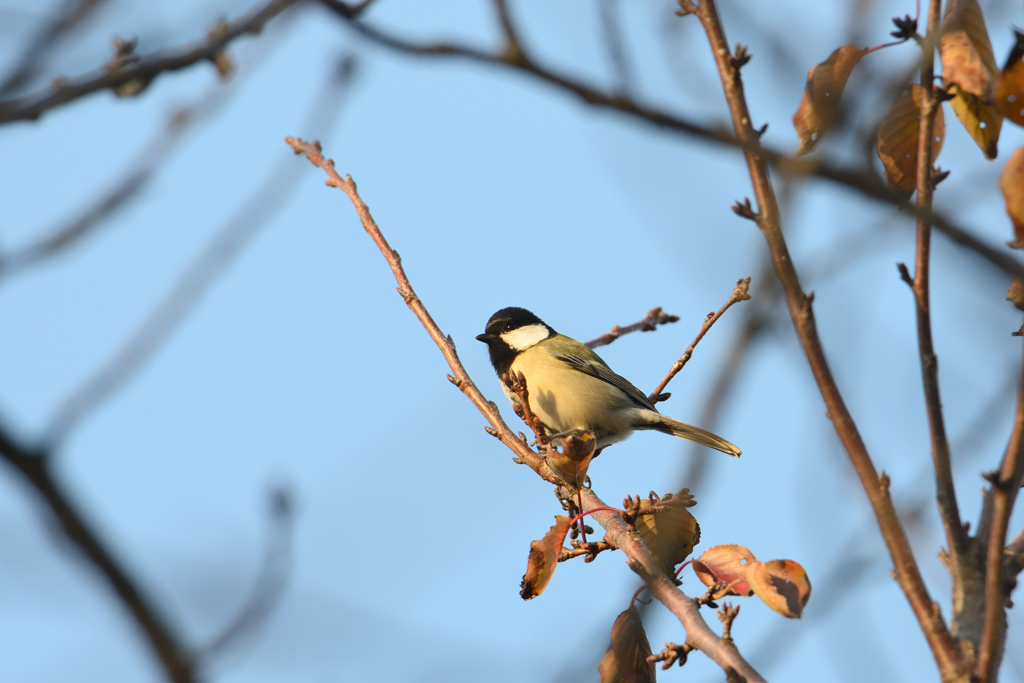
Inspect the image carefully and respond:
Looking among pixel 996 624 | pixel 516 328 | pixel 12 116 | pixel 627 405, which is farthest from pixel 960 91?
pixel 516 328

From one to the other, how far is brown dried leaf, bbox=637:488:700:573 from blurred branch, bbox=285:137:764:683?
0.17 feet

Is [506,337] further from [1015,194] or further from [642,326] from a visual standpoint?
[1015,194]

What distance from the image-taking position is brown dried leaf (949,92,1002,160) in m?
2.10

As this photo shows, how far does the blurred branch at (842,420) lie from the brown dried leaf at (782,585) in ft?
1.36

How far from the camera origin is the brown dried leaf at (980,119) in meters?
2.10

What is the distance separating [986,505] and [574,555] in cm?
118

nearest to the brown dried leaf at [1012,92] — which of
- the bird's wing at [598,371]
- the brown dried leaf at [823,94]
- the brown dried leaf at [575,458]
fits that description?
the brown dried leaf at [823,94]

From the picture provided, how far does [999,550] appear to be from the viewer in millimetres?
1594

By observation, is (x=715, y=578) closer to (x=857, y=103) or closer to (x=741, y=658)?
(x=741, y=658)

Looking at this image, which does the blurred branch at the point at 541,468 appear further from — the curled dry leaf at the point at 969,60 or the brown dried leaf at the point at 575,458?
the curled dry leaf at the point at 969,60

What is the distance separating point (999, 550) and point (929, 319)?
481 mm

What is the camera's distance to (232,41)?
8.32 ft

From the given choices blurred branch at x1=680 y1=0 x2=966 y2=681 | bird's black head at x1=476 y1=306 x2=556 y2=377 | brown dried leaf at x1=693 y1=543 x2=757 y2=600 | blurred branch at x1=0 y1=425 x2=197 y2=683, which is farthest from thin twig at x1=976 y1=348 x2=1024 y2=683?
bird's black head at x1=476 y1=306 x2=556 y2=377

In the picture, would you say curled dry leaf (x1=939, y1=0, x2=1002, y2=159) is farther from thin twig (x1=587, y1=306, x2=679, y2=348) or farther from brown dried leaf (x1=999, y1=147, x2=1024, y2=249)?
thin twig (x1=587, y1=306, x2=679, y2=348)
